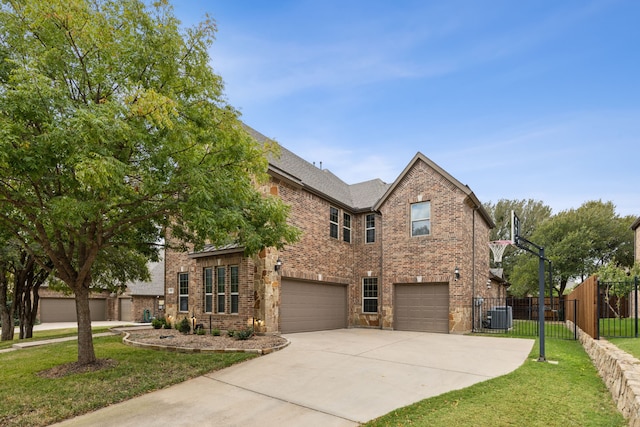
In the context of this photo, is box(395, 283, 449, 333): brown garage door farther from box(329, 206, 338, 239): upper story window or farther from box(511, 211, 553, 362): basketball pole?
box(511, 211, 553, 362): basketball pole

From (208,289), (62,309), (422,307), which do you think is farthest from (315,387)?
(62,309)

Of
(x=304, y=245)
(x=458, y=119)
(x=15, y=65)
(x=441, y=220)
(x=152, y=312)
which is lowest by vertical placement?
(x=152, y=312)

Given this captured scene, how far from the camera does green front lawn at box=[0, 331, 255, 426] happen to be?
6.15m

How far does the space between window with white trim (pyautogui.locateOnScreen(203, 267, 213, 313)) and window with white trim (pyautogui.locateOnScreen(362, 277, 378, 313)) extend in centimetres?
753

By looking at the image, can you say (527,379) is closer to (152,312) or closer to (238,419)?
(238,419)

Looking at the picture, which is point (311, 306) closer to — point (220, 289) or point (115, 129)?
point (220, 289)

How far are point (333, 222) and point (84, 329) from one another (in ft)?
37.4

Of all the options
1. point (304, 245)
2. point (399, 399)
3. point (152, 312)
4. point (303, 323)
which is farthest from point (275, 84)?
point (152, 312)

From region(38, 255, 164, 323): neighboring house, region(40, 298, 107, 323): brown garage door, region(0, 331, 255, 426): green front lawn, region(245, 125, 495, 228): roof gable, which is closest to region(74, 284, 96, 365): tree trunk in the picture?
region(0, 331, 255, 426): green front lawn

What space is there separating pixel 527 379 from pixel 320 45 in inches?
508

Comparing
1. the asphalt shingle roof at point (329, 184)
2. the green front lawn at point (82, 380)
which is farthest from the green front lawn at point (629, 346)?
the asphalt shingle roof at point (329, 184)

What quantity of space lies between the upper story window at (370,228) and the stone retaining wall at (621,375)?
35.7ft

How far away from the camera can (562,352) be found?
1023cm

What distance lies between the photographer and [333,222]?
719 inches
